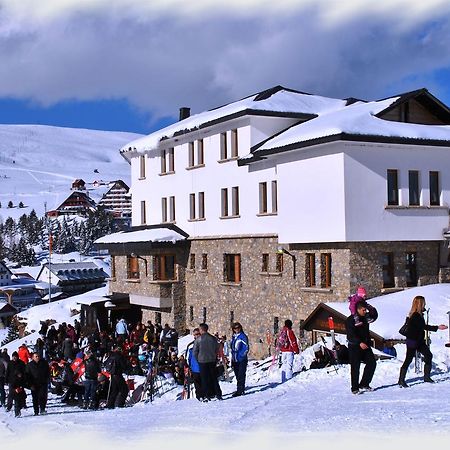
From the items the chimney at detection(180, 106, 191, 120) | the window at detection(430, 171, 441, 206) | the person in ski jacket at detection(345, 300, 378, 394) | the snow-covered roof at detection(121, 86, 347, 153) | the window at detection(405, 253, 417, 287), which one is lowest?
the person in ski jacket at detection(345, 300, 378, 394)

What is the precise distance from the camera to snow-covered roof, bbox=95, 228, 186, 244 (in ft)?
116

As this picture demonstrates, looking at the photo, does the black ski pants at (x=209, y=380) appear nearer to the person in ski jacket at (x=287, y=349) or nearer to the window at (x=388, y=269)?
the person in ski jacket at (x=287, y=349)

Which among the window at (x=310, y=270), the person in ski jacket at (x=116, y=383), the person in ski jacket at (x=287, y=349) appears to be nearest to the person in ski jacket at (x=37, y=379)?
the person in ski jacket at (x=116, y=383)

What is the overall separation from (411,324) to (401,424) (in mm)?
2794

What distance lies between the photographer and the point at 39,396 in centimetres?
1670

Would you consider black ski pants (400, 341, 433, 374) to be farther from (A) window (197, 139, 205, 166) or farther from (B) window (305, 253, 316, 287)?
(A) window (197, 139, 205, 166)

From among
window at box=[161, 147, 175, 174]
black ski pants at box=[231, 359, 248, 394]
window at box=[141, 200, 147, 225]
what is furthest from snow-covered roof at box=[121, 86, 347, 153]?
black ski pants at box=[231, 359, 248, 394]

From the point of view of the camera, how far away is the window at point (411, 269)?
26.9m

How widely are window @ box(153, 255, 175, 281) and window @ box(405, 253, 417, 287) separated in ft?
41.5

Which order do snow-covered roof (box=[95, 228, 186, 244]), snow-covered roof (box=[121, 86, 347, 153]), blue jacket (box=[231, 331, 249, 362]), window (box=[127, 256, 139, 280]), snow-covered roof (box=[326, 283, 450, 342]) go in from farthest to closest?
window (box=[127, 256, 139, 280]) → snow-covered roof (box=[95, 228, 186, 244]) → snow-covered roof (box=[121, 86, 347, 153]) → snow-covered roof (box=[326, 283, 450, 342]) → blue jacket (box=[231, 331, 249, 362])

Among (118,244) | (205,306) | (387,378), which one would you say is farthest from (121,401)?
Result: (118,244)

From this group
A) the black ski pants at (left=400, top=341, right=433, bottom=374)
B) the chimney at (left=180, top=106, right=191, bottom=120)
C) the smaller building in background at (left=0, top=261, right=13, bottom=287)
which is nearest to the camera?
the black ski pants at (left=400, top=341, right=433, bottom=374)

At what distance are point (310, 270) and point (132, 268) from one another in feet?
42.1

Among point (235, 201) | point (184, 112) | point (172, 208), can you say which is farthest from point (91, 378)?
point (184, 112)
